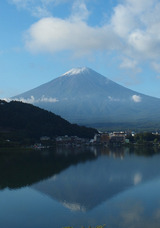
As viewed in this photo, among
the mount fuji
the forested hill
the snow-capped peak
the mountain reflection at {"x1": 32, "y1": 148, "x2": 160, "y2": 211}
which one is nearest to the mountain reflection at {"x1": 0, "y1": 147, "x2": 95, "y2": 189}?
the mountain reflection at {"x1": 32, "y1": 148, "x2": 160, "y2": 211}

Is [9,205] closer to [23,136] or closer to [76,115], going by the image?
[23,136]

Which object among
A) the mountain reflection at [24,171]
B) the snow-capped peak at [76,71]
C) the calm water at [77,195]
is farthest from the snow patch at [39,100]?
the calm water at [77,195]

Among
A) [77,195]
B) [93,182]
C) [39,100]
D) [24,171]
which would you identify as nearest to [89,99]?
[39,100]

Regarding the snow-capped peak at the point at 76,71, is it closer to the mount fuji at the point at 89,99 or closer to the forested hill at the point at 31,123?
the mount fuji at the point at 89,99

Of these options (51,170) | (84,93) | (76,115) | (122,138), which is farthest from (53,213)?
(84,93)

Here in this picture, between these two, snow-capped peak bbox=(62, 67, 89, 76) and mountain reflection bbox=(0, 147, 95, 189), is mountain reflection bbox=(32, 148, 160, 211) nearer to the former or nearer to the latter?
mountain reflection bbox=(0, 147, 95, 189)

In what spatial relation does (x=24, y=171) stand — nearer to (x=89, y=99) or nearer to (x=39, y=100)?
(x=39, y=100)
